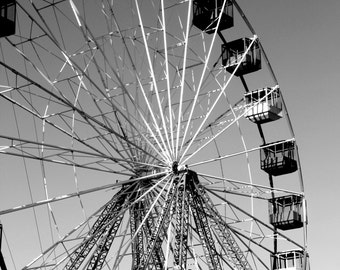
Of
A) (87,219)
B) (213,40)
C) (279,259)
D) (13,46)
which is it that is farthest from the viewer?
(279,259)

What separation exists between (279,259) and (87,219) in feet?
27.5

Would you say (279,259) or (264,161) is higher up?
(264,161)

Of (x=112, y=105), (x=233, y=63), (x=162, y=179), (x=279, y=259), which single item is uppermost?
(x=233, y=63)

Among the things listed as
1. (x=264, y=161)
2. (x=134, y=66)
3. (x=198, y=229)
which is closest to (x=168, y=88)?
(x=134, y=66)

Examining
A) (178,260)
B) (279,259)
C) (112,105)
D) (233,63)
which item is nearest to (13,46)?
(112,105)

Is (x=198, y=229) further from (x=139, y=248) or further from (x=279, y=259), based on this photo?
(x=279, y=259)

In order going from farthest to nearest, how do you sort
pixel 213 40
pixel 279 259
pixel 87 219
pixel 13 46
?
pixel 279 259 < pixel 213 40 < pixel 87 219 < pixel 13 46

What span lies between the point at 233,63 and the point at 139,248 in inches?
318

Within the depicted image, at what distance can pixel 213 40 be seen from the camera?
108ft

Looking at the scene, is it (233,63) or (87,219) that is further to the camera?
(233,63)

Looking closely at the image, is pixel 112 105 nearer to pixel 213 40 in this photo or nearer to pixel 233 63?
pixel 213 40

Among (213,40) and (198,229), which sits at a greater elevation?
(213,40)

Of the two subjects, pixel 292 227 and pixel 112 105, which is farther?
pixel 292 227

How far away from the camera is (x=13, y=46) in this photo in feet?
93.7
